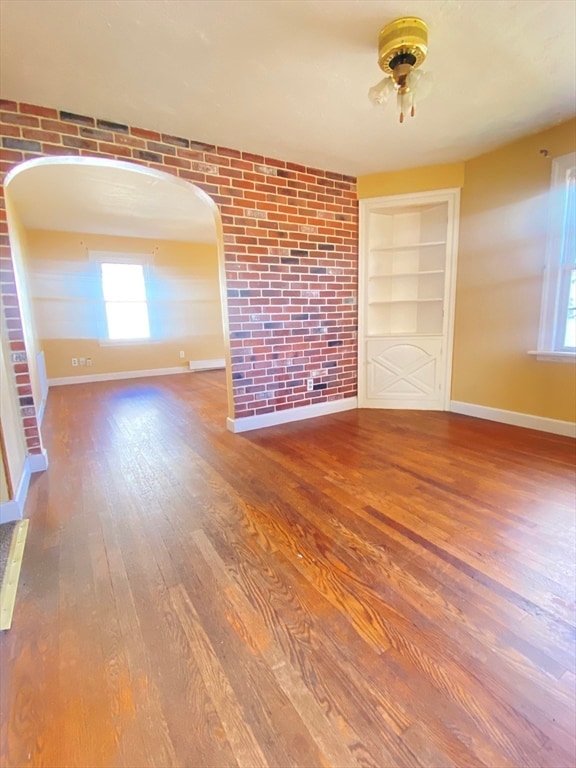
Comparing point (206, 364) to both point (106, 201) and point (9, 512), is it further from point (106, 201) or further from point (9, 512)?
point (9, 512)

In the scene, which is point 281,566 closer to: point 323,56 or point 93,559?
point 93,559

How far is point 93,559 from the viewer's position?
1.59 metres

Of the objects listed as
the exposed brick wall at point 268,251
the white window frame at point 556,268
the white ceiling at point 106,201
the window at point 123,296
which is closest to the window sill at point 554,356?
the white window frame at point 556,268

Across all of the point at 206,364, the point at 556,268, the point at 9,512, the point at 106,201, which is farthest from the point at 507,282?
the point at 206,364

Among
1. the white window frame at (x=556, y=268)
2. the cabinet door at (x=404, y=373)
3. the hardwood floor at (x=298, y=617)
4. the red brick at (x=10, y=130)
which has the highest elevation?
the red brick at (x=10, y=130)

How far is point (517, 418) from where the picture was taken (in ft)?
10.5

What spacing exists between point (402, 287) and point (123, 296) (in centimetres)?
496

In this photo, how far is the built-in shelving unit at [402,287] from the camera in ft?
11.9

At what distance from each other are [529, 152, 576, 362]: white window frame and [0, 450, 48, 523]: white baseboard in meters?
3.95

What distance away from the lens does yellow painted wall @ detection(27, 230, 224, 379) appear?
5695 mm

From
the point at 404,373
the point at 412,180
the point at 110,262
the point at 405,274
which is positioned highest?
the point at 412,180

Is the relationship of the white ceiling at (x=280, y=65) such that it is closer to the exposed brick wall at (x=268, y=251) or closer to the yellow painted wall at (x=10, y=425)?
the exposed brick wall at (x=268, y=251)

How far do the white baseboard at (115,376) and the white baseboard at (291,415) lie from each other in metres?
3.94

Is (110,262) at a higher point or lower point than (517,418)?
higher
